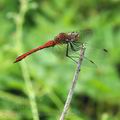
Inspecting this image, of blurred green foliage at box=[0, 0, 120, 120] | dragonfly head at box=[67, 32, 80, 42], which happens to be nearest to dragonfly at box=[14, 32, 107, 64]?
dragonfly head at box=[67, 32, 80, 42]

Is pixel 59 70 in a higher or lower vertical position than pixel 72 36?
higher

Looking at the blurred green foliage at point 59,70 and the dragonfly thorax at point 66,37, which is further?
the blurred green foliage at point 59,70

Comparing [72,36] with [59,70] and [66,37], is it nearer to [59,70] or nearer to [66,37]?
[66,37]

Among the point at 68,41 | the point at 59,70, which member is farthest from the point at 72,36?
the point at 59,70

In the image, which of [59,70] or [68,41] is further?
[59,70]

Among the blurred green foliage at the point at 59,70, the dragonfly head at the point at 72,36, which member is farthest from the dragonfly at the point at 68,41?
the blurred green foliage at the point at 59,70

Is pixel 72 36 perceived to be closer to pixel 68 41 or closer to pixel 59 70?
pixel 68 41

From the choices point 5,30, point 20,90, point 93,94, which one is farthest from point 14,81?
point 5,30

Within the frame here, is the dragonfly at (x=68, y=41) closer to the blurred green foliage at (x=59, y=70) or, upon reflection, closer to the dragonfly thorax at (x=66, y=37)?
the dragonfly thorax at (x=66, y=37)
